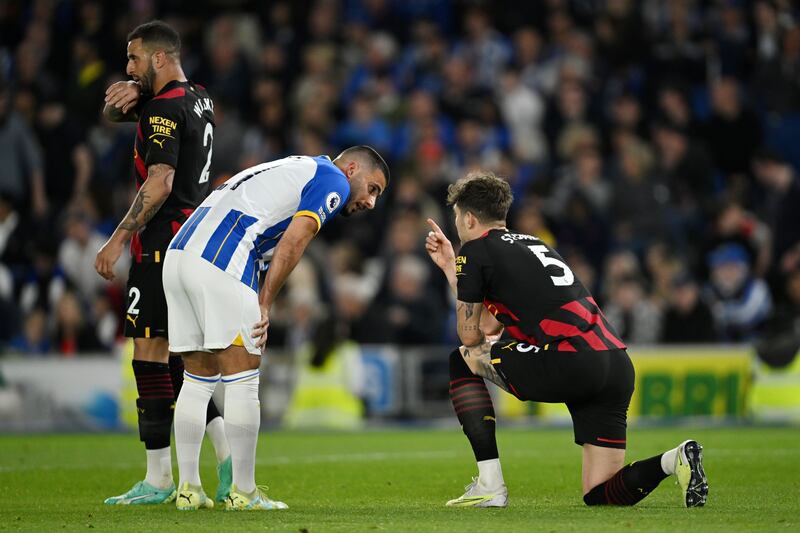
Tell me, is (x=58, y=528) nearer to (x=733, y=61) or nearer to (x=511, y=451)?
(x=511, y=451)

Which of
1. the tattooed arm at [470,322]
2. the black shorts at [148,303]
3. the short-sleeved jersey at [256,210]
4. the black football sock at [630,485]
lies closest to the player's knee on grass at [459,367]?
the tattooed arm at [470,322]

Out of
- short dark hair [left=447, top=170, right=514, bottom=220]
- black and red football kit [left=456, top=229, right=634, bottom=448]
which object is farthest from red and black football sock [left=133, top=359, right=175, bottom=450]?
short dark hair [left=447, top=170, right=514, bottom=220]

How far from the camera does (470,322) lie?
7.28 m

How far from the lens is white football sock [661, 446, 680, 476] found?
6.75 meters

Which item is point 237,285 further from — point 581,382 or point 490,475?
point 581,382

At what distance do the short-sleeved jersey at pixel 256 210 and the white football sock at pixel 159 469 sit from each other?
1.30 m

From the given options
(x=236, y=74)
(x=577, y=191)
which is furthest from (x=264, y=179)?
(x=236, y=74)

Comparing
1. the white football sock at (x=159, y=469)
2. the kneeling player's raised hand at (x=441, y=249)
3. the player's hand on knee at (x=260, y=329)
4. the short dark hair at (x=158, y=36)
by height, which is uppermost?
the short dark hair at (x=158, y=36)

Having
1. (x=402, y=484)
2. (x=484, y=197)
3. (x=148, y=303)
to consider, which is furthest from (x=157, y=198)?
(x=402, y=484)

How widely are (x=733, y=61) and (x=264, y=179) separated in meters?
13.7

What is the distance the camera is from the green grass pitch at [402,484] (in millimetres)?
6406

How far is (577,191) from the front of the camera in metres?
17.9

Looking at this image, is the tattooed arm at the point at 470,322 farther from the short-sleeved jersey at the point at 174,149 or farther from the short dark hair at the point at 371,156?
the short-sleeved jersey at the point at 174,149

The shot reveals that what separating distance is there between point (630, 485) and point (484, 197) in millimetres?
1723
